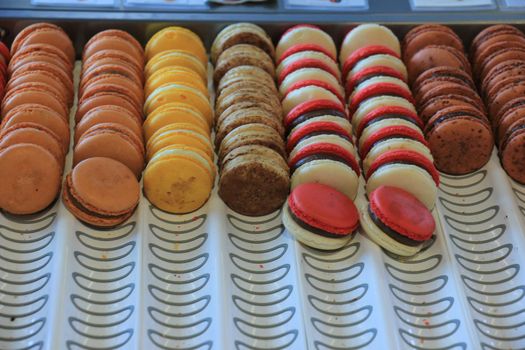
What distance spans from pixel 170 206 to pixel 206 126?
0.27 metres

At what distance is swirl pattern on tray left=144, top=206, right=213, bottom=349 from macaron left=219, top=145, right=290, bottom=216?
0.11m

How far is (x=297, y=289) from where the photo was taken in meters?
1.87

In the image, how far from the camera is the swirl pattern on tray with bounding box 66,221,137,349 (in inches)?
69.9

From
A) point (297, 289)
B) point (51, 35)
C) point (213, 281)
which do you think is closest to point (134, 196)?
point (213, 281)

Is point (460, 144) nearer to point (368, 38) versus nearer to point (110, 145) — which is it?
point (368, 38)

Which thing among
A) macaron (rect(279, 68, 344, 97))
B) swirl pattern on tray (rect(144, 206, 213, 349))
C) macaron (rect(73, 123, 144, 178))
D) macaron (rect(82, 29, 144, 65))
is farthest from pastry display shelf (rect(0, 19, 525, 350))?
macaron (rect(82, 29, 144, 65))

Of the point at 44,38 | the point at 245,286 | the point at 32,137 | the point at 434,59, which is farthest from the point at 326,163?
the point at 44,38

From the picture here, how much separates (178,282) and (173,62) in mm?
696

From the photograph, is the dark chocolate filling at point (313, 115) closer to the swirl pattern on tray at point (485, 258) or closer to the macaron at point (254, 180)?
the macaron at point (254, 180)

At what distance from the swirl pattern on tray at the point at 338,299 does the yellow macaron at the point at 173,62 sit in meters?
0.67

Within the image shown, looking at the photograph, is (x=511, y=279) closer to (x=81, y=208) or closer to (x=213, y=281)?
(x=213, y=281)

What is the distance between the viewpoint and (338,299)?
189cm

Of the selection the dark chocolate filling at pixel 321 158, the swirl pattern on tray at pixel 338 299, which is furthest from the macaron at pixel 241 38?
the swirl pattern on tray at pixel 338 299

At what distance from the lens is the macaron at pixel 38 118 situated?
2.04m
